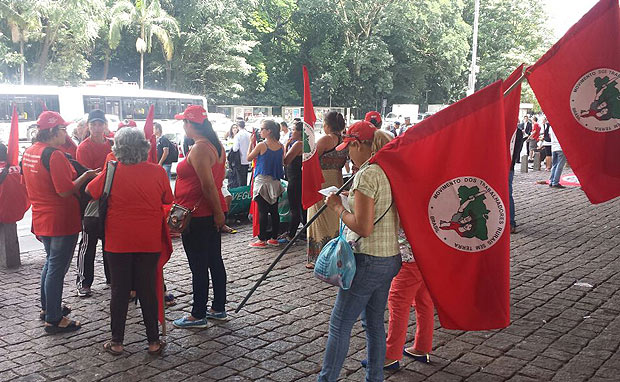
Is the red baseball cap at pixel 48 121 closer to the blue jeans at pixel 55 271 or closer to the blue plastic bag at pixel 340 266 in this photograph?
the blue jeans at pixel 55 271

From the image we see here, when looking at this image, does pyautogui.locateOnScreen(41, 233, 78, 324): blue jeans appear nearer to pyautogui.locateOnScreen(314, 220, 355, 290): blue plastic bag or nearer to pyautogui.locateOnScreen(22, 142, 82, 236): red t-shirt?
pyautogui.locateOnScreen(22, 142, 82, 236): red t-shirt

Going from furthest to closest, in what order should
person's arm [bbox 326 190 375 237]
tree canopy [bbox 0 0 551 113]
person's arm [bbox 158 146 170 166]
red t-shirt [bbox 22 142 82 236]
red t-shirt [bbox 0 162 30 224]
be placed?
1. tree canopy [bbox 0 0 551 113]
2. person's arm [bbox 158 146 170 166]
3. red t-shirt [bbox 0 162 30 224]
4. red t-shirt [bbox 22 142 82 236]
5. person's arm [bbox 326 190 375 237]

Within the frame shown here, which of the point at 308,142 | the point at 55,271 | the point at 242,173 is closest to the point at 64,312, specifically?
Answer: the point at 55,271

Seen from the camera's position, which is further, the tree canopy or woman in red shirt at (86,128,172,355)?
the tree canopy

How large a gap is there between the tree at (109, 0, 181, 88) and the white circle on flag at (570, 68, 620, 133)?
32.6 m

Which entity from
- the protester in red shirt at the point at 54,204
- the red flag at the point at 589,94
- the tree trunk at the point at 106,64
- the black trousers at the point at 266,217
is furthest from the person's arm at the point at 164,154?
the tree trunk at the point at 106,64

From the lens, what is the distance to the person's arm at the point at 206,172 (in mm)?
4711

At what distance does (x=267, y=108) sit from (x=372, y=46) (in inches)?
351

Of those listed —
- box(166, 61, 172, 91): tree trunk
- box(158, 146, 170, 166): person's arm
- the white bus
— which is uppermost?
box(166, 61, 172, 91): tree trunk

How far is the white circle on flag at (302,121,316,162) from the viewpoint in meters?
6.34

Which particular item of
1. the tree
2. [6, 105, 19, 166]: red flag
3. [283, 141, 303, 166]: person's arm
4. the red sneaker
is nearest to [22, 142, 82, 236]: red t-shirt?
[6, 105, 19, 166]: red flag

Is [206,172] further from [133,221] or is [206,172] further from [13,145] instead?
[13,145]

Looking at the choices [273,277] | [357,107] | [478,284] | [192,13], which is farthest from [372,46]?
[478,284]

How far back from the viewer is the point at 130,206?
4.23 meters
